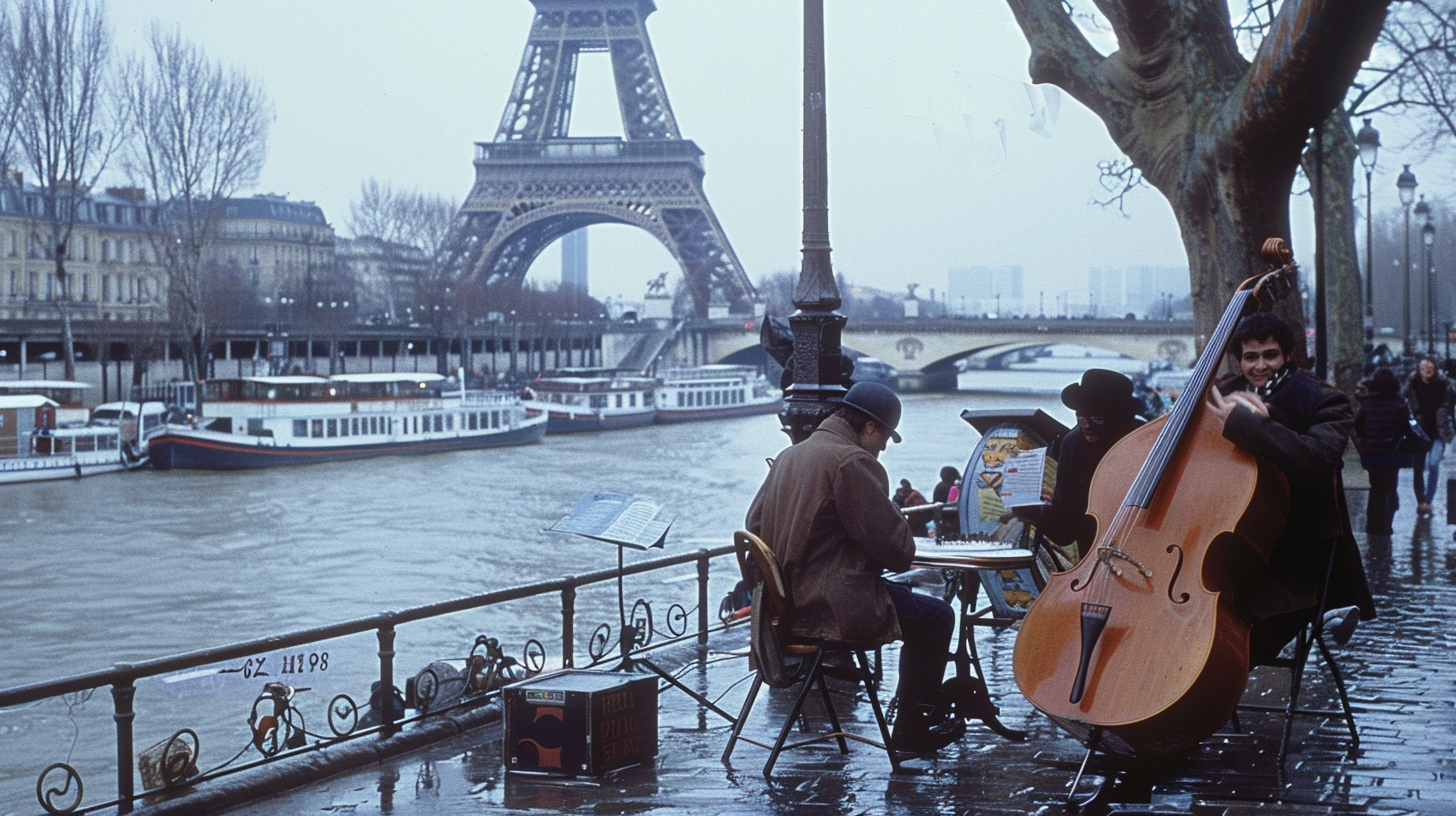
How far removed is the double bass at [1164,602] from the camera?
4.14 meters

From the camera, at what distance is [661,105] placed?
250 feet

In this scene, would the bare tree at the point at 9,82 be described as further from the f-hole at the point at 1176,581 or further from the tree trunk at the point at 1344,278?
the f-hole at the point at 1176,581

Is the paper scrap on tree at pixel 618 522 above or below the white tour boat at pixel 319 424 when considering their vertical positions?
above

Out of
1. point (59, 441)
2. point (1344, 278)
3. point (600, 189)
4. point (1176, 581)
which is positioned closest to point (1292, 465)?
point (1176, 581)

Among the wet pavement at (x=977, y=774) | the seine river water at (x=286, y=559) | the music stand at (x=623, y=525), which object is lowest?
the seine river water at (x=286, y=559)

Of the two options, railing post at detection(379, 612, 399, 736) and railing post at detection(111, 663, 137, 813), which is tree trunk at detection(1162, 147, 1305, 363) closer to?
railing post at detection(379, 612, 399, 736)

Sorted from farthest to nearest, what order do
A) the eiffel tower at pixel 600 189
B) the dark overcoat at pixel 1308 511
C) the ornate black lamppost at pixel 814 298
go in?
1. the eiffel tower at pixel 600 189
2. the ornate black lamppost at pixel 814 298
3. the dark overcoat at pixel 1308 511

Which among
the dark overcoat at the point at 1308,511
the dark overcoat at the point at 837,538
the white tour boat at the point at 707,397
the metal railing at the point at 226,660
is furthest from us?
the white tour boat at the point at 707,397

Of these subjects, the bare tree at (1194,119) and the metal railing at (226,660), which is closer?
the metal railing at (226,660)

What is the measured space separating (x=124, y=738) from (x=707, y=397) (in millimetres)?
56381

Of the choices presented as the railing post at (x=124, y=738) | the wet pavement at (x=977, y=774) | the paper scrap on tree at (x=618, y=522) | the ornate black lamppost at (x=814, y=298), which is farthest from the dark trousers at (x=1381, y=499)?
the railing post at (x=124, y=738)

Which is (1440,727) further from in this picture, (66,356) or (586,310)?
(586,310)

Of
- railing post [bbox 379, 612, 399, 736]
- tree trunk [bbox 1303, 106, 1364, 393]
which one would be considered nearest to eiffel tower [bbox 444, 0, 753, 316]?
tree trunk [bbox 1303, 106, 1364, 393]

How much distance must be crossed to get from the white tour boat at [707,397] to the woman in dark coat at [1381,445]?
4806 cm
